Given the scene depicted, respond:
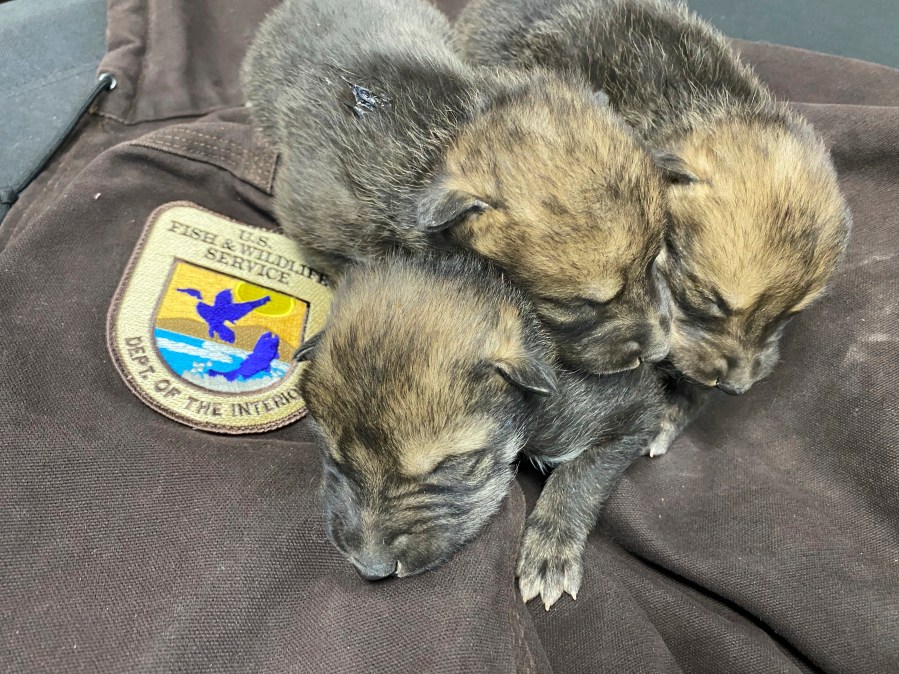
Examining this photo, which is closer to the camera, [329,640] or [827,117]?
[329,640]

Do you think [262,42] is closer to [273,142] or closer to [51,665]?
[273,142]

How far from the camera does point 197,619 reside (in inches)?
63.0

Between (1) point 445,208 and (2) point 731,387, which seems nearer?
(1) point 445,208

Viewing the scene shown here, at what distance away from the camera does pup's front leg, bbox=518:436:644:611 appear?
1.94 metres

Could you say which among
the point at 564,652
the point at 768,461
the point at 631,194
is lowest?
the point at 564,652

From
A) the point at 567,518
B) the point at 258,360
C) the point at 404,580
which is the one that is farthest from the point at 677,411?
the point at 258,360

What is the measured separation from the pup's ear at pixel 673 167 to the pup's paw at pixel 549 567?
1144 millimetres

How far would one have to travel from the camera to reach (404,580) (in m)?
1.71

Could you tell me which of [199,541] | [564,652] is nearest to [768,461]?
[564,652]

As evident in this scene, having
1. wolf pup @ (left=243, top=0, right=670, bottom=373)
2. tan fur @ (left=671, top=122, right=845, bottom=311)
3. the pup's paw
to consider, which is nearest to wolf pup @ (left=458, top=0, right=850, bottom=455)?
tan fur @ (left=671, top=122, right=845, bottom=311)

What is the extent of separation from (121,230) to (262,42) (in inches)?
45.6

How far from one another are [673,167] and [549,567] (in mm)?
1246

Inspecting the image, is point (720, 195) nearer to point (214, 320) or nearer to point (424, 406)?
point (424, 406)

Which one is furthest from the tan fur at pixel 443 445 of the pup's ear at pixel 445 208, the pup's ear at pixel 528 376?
the pup's ear at pixel 445 208
